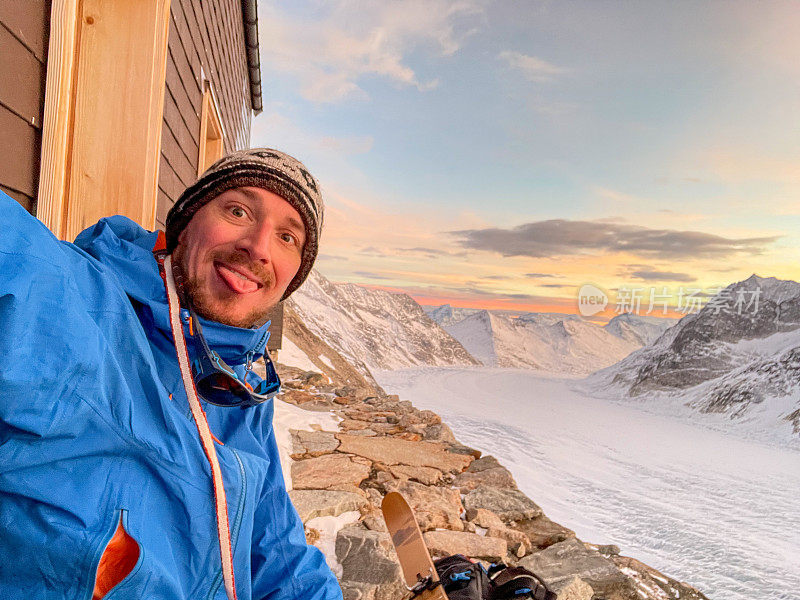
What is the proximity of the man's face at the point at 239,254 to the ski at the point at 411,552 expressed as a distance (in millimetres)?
1289

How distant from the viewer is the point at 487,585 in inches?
82.4

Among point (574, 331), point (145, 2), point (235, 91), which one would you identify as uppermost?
point (235, 91)

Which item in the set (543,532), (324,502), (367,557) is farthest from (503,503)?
(367,557)

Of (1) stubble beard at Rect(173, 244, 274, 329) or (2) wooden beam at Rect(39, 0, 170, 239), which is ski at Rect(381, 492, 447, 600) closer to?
(1) stubble beard at Rect(173, 244, 274, 329)

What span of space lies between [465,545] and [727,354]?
3012cm

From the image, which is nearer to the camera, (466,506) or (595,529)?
(466,506)

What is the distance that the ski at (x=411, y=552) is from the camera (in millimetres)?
1786

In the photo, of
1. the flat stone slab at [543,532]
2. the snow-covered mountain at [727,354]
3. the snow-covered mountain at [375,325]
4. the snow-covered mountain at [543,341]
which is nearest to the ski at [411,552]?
the flat stone slab at [543,532]

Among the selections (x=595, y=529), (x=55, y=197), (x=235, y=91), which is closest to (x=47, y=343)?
(x=55, y=197)

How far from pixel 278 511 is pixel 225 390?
0.45 meters

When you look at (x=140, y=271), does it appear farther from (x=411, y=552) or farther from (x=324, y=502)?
(x=324, y=502)

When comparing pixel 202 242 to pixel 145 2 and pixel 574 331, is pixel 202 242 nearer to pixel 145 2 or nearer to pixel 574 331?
pixel 145 2

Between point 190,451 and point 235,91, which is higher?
point 235,91

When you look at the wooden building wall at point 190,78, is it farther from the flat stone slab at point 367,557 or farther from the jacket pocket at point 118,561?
the jacket pocket at point 118,561
